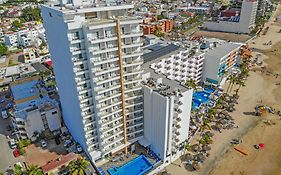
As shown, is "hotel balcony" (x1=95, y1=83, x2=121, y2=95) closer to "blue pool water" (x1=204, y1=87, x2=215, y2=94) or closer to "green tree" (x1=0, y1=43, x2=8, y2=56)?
"blue pool water" (x1=204, y1=87, x2=215, y2=94)

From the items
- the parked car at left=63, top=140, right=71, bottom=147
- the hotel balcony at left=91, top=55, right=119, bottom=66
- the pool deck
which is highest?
the hotel balcony at left=91, top=55, right=119, bottom=66

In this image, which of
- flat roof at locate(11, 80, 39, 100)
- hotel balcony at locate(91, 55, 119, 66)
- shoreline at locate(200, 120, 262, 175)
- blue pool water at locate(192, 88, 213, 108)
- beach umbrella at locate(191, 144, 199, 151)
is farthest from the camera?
blue pool water at locate(192, 88, 213, 108)

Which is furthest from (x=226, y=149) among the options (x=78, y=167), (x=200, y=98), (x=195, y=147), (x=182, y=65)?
(x=78, y=167)

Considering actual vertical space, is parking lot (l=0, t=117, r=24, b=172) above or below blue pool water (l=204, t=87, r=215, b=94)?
below

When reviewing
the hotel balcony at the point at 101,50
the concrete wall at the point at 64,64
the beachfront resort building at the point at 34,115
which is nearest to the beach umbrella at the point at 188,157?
the concrete wall at the point at 64,64

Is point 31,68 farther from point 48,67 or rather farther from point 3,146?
point 3,146

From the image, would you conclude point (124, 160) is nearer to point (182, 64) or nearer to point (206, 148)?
point (206, 148)

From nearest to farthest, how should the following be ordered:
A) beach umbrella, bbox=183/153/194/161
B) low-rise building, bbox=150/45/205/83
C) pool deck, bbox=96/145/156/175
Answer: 1. pool deck, bbox=96/145/156/175
2. beach umbrella, bbox=183/153/194/161
3. low-rise building, bbox=150/45/205/83

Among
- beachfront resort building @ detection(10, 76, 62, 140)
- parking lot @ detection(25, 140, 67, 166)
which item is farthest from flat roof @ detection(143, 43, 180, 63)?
parking lot @ detection(25, 140, 67, 166)

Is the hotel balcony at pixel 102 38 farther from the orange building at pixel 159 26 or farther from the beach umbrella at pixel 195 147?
Result: the orange building at pixel 159 26
